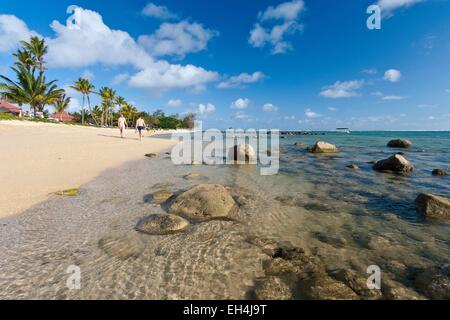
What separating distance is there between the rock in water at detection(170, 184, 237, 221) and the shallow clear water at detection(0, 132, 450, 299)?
1.05 ft

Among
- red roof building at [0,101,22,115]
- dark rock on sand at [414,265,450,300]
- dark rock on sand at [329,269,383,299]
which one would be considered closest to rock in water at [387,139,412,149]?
dark rock on sand at [414,265,450,300]

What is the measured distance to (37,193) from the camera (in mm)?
5820

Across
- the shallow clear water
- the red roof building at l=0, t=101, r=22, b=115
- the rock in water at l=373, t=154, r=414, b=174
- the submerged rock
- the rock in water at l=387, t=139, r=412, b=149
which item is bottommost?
the shallow clear water

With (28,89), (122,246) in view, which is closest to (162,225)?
(122,246)

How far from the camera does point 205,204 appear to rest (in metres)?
5.13

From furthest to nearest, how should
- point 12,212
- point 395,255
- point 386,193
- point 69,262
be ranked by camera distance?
point 386,193, point 12,212, point 395,255, point 69,262

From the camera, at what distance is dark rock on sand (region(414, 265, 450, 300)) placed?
2715 mm

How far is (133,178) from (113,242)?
188 inches

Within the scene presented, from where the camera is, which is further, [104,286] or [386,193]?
[386,193]

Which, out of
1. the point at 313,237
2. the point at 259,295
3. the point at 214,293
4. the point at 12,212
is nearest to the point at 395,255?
the point at 313,237

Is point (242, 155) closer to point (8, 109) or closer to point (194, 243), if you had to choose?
point (194, 243)

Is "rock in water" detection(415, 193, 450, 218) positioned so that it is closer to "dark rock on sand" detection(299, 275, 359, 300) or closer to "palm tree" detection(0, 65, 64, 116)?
"dark rock on sand" detection(299, 275, 359, 300)

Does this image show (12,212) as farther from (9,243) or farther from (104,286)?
(104,286)
